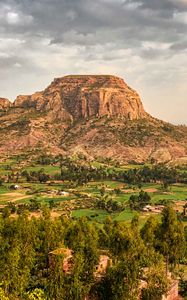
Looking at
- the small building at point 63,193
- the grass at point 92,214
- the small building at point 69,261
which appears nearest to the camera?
the small building at point 69,261

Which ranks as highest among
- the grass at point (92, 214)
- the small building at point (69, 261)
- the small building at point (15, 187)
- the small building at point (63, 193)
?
the small building at point (15, 187)

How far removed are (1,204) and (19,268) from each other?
92.0 m

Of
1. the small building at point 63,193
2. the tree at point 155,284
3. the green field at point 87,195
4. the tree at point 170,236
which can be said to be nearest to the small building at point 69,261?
the tree at point 155,284

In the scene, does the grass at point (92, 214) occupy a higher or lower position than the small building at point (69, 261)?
lower

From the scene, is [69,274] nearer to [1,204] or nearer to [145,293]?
[145,293]

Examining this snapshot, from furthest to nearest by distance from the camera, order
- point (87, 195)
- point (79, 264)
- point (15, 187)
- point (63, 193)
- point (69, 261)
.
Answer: point (15, 187)
point (63, 193)
point (87, 195)
point (69, 261)
point (79, 264)

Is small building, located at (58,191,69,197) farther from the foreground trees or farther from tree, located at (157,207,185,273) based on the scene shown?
tree, located at (157,207,185,273)

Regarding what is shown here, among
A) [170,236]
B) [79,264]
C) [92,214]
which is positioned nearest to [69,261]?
[79,264]

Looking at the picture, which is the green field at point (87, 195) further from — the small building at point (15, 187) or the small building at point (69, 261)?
the small building at point (69, 261)

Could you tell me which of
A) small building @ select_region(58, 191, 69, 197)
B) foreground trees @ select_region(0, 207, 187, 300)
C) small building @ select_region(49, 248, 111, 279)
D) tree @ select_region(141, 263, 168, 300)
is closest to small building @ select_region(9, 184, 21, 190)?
small building @ select_region(58, 191, 69, 197)

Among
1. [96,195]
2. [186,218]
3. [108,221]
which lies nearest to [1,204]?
[96,195]

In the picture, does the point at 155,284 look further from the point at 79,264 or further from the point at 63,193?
the point at 63,193

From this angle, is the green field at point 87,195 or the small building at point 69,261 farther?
the green field at point 87,195

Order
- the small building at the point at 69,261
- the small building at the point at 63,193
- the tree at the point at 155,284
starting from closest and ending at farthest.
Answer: the tree at the point at 155,284, the small building at the point at 69,261, the small building at the point at 63,193
